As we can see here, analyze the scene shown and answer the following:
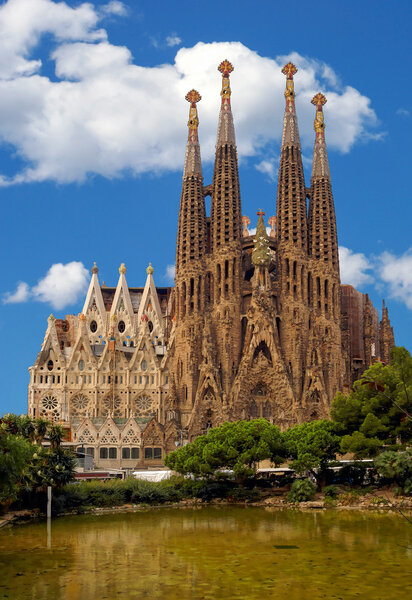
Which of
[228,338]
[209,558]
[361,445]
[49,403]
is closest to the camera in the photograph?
[209,558]

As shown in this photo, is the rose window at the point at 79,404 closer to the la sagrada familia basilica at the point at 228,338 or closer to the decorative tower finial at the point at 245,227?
the la sagrada familia basilica at the point at 228,338

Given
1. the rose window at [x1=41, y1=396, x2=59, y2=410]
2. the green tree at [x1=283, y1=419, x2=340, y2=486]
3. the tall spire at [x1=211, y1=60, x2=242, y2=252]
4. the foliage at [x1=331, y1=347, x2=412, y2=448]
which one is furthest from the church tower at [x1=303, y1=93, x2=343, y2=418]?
the rose window at [x1=41, y1=396, x2=59, y2=410]

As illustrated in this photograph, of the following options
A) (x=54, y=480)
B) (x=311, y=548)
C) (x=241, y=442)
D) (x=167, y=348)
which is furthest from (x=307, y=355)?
(x=311, y=548)

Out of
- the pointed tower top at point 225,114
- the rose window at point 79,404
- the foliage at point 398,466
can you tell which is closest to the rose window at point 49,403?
the rose window at point 79,404

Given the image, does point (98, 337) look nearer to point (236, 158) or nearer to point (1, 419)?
point (236, 158)

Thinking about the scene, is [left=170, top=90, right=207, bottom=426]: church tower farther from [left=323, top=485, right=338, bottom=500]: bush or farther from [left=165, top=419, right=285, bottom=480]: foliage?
[left=323, top=485, right=338, bottom=500]: bush

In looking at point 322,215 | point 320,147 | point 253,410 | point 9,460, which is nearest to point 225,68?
point 320,147

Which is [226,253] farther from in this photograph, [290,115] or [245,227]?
[245,227]

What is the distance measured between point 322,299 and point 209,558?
5371 cm

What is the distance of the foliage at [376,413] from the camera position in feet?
148

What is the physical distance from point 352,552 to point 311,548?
1.67m

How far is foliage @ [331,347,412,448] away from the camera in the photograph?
148 feet

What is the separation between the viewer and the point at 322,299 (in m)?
78.0

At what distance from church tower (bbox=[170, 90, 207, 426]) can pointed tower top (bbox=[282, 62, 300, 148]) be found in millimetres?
9865
